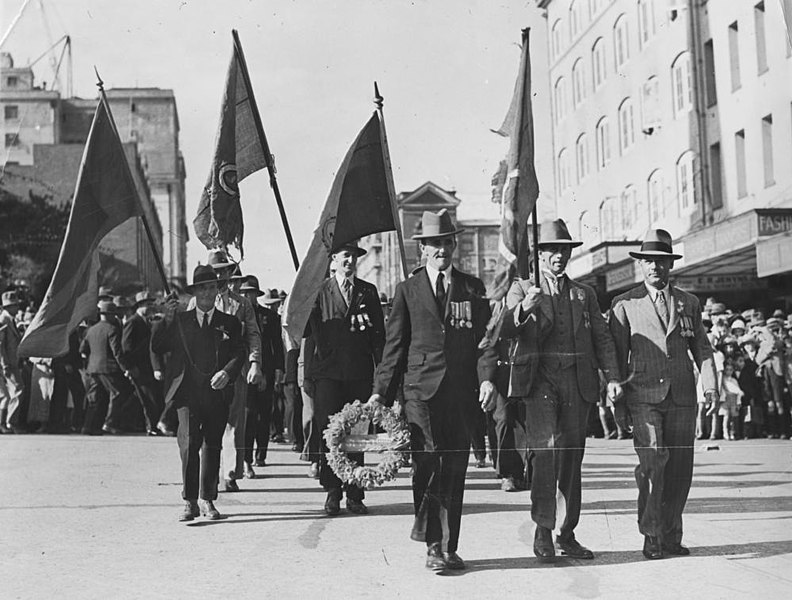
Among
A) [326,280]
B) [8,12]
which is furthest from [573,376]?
[8,12]

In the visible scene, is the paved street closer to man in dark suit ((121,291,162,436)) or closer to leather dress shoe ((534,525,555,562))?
leather dress shoe ((534,525,555,562))

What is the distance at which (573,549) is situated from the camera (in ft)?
23.7

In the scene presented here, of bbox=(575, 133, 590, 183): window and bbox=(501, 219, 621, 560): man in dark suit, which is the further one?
bbox=(575, 133, 590, 183): window

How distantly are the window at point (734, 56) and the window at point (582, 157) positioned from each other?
16.9ft

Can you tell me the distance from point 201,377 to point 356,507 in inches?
63.5

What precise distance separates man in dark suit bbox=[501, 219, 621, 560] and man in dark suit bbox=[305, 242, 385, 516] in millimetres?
2115

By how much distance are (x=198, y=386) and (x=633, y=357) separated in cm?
330

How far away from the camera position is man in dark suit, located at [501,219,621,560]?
7.28m

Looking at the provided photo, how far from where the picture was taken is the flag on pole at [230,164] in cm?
1022

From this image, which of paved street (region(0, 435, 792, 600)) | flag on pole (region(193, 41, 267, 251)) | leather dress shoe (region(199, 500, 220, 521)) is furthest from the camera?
flag on pole (region(193, 41, 267, 251))

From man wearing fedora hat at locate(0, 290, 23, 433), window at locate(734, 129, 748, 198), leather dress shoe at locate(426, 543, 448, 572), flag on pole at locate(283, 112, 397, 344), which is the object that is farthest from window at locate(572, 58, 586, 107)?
window at locate(734, 129, 748, 198)

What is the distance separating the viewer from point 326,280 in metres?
9.43

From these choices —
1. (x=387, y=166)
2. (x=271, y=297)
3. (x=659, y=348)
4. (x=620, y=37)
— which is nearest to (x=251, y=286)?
(x=271, y=297)

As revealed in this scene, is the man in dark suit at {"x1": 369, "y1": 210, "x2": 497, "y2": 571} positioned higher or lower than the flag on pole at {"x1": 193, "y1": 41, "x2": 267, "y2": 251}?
lower
